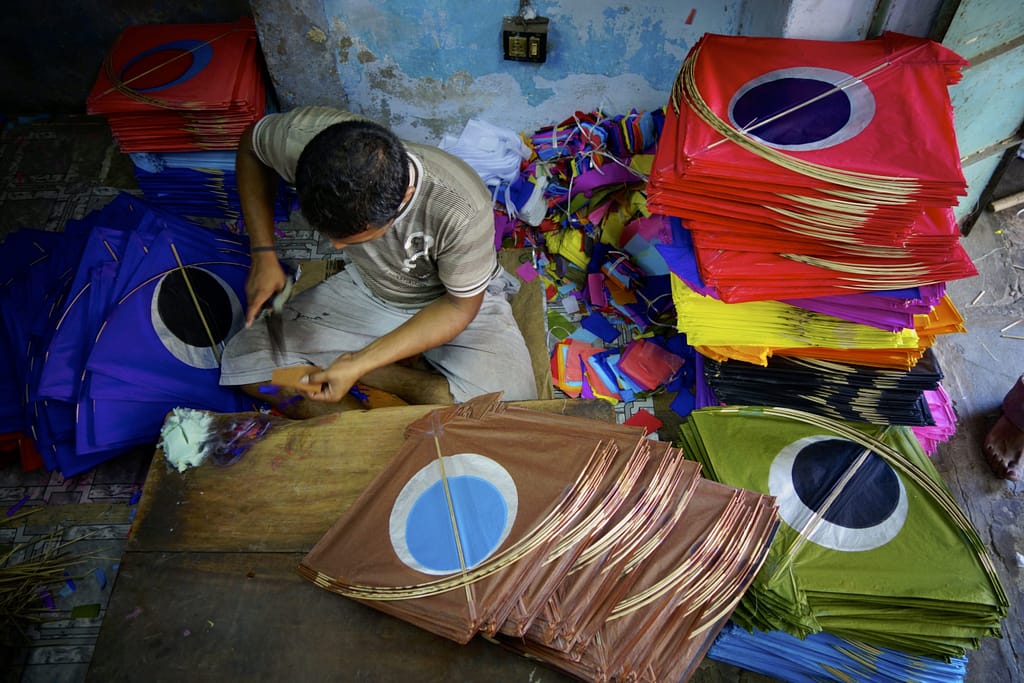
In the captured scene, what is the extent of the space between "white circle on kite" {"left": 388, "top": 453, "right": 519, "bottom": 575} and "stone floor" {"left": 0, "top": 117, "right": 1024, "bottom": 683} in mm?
706

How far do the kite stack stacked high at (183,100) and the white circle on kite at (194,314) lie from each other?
726 mm

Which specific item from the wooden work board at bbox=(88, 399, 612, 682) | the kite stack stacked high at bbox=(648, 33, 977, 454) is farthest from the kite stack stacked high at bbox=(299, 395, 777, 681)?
the kite stack stacked high at bbox=(648, 33, 977, 454)

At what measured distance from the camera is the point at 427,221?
6.91ft

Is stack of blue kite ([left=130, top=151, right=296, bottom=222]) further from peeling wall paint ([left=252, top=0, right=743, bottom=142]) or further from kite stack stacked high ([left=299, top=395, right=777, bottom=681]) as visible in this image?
kite stack stacked high ([left=299, top=395, right=777, bottom=681])

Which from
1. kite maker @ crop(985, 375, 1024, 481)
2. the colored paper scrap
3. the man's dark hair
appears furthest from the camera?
the colored paper scrap

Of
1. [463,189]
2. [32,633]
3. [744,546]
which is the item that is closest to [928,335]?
[744,546]

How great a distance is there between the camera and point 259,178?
7.92ft

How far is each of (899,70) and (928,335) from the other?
862 millimetres

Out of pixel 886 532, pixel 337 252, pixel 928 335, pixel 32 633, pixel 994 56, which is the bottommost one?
pixel 32 633

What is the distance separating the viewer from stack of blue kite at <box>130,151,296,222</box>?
312 centimetres

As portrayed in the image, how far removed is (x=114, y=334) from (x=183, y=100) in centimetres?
107

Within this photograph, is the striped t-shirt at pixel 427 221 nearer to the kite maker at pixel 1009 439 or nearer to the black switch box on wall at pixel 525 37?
the black switch box on wall at pixel 525 37

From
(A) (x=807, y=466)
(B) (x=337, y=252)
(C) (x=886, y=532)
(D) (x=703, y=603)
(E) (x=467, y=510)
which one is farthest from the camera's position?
(B) (x=337, y=252)

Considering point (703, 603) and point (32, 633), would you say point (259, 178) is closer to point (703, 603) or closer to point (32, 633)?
point (32, 633)
